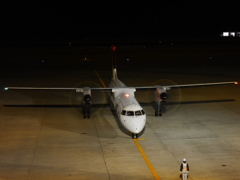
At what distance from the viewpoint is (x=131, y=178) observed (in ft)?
54.1

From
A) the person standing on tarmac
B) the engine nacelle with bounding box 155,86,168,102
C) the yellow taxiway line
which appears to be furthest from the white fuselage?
the person standing on tarmac

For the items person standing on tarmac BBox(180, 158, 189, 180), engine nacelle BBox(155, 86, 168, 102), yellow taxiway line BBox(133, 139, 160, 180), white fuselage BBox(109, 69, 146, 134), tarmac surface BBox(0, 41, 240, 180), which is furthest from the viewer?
engine nacelle BBox(155, 86, 168, 102)

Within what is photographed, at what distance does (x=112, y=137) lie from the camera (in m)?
22.5

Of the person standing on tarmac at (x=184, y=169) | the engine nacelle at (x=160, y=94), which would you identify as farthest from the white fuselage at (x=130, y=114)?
the person standing on tarmac at (x=184, y=169)

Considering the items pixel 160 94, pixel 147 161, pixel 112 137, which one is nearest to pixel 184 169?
pixel 147 161

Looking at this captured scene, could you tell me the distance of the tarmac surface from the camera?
17.4 metres

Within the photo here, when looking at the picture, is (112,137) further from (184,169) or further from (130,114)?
(184,169)

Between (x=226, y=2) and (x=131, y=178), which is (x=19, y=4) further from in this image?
(x=131, y=178)

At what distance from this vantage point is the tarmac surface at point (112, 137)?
17.4 metres

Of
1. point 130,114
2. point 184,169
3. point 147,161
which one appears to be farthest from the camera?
point 130,114

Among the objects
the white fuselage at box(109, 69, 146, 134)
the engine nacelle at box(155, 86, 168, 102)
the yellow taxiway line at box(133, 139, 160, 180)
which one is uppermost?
the engine nacelle at box(155, 86, 168, 102)

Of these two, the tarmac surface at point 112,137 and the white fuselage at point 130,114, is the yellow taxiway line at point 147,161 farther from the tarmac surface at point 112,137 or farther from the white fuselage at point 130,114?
the white fuselage at point 130,114

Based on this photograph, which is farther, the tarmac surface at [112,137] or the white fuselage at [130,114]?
the white fuselage at [130,114]

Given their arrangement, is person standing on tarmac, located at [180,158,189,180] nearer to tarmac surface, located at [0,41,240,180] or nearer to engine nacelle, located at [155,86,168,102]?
tarmac surface, located at [0,41,240,180]
